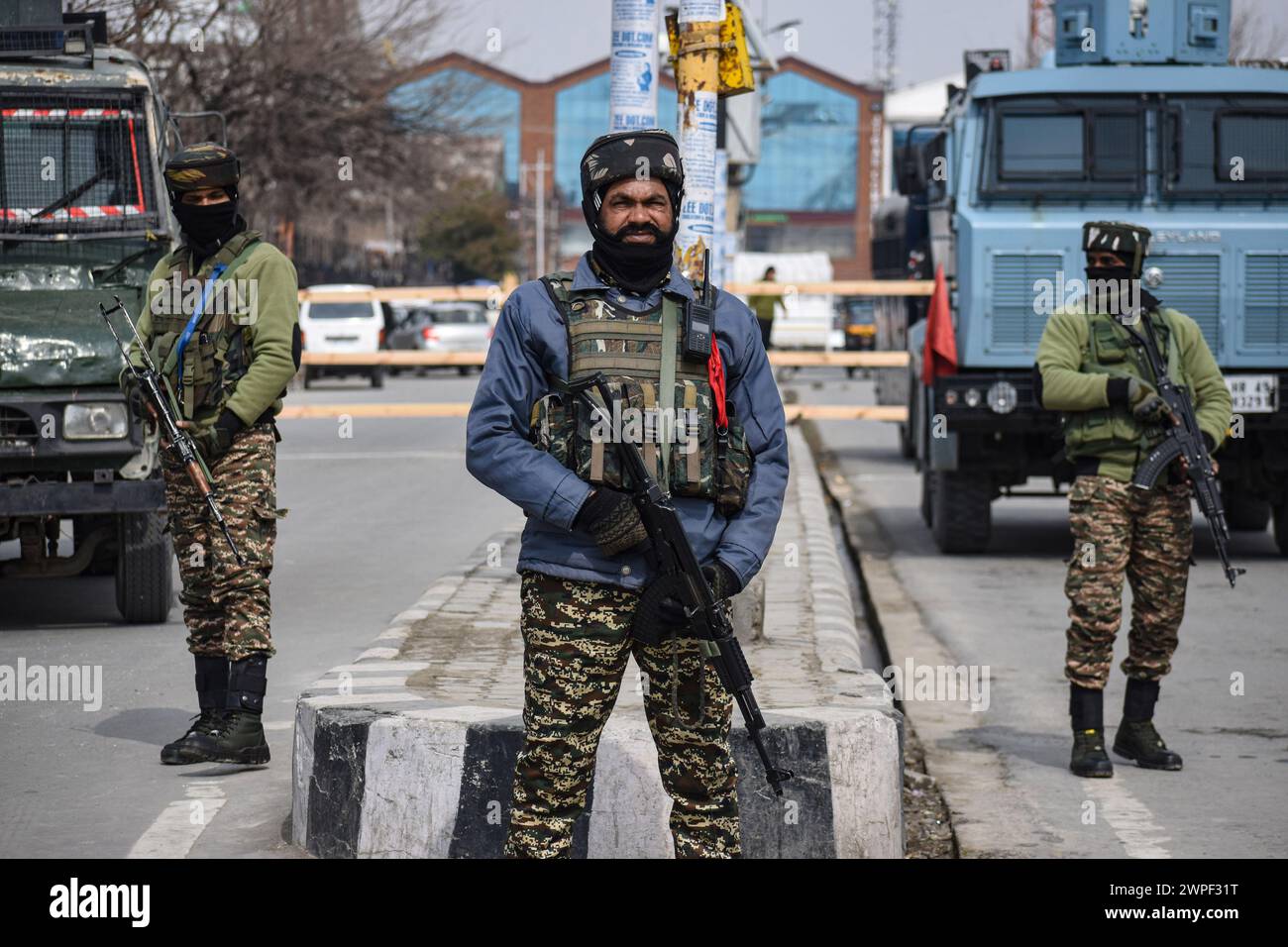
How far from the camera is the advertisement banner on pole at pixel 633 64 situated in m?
9.09

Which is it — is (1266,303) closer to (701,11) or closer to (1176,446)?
(701,11)

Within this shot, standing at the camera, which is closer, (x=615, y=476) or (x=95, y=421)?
(x=615, y=476)

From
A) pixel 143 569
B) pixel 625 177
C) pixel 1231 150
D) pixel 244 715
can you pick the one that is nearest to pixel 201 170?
pixel 244 715

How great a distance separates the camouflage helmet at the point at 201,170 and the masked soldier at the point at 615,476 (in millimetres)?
2417

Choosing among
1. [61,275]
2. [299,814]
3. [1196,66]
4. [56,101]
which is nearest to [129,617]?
[61,275]

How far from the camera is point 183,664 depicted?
28.7 feet

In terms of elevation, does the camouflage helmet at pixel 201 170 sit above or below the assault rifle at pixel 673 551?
above

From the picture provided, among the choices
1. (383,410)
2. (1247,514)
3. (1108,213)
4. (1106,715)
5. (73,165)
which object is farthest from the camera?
(383,410)

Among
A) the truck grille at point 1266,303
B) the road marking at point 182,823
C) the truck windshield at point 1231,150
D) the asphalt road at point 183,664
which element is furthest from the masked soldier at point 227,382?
the truck windshield at point 1231,150

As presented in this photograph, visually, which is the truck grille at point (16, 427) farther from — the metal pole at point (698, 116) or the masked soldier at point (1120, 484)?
the masked soldier at point (1120, 484)

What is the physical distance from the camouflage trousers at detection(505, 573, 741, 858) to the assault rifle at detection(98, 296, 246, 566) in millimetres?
2300

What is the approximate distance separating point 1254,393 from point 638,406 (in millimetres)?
9260

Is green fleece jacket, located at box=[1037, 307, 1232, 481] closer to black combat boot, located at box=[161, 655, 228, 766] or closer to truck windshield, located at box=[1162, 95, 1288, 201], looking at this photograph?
black combat boot, located at box=[161, 655, 228, 766]

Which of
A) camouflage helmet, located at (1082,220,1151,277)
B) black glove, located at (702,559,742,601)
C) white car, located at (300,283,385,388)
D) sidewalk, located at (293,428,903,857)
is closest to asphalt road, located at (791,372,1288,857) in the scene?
sidewalk, located at (293,428,903,857)
